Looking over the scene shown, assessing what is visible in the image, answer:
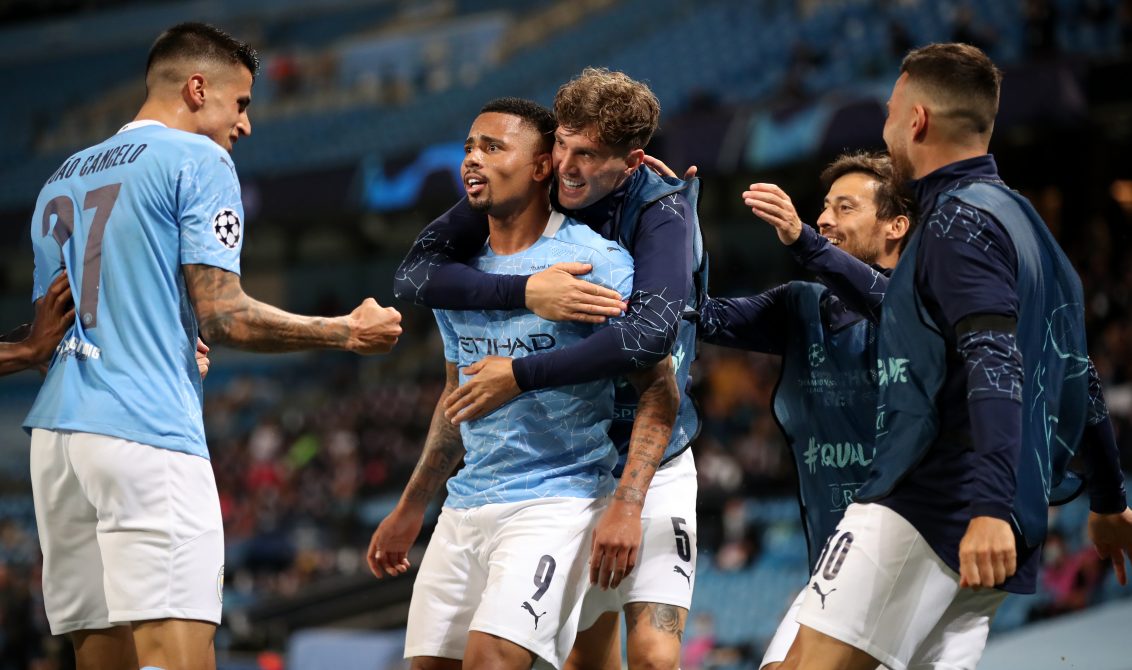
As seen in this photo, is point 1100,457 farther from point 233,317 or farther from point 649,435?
point 233,317

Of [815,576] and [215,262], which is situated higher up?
[215,262]

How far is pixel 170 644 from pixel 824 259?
239 cm

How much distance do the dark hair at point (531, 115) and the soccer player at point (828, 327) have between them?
2.37 feet

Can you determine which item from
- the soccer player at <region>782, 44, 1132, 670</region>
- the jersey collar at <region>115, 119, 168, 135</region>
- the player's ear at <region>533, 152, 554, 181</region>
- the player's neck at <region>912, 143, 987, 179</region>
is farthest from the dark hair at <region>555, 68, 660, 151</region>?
the jersey collar at <region>115, 119, 168, 135</region>

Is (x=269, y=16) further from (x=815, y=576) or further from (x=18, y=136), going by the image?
(x=815, y=576)

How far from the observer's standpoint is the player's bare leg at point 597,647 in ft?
14.0

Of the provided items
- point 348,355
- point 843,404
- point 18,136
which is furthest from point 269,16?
point 843,404

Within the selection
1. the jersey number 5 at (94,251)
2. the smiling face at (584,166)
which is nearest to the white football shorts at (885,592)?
the smiling face at (584,166)

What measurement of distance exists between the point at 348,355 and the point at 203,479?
20895mm

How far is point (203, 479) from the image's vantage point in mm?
3547

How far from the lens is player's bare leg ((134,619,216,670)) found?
3.39 meters

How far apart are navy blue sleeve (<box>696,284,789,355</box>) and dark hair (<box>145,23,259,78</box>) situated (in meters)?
1.94

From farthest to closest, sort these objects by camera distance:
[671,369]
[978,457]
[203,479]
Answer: [671,369]
[203,479]
[978,457]

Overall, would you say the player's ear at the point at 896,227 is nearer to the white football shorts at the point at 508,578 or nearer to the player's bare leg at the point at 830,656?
the white football shorts at the point at 508,578
